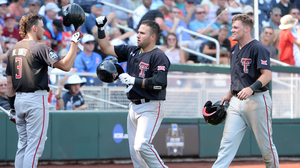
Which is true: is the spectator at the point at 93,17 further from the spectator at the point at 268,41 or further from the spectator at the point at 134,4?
the spectator at the point at 268,41

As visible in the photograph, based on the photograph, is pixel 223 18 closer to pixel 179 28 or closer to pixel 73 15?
pixel 179 28

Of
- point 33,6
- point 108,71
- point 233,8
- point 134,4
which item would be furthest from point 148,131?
point 233,8

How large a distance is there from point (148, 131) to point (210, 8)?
22.2 feet

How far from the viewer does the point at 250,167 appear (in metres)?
6.52

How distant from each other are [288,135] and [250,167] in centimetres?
143

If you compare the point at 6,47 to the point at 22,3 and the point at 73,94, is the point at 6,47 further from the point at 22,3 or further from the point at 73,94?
the point at 73,94

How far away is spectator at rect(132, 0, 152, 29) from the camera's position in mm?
9302

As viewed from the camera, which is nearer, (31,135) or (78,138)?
(31,135)

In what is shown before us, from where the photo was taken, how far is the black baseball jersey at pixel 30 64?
3893 mm

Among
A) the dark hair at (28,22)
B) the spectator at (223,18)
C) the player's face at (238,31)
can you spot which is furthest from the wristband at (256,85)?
the spectator at (223,18)

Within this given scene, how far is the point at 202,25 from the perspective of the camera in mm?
9672

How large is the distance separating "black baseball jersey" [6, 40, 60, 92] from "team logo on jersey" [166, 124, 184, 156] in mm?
3395

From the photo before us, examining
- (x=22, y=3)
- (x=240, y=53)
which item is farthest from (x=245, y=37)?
(x=22, y=3)

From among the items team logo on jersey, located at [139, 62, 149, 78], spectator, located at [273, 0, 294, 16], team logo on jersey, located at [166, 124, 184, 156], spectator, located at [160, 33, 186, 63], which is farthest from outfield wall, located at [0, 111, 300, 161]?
spectator, located at [273, 0, 294, 16]
